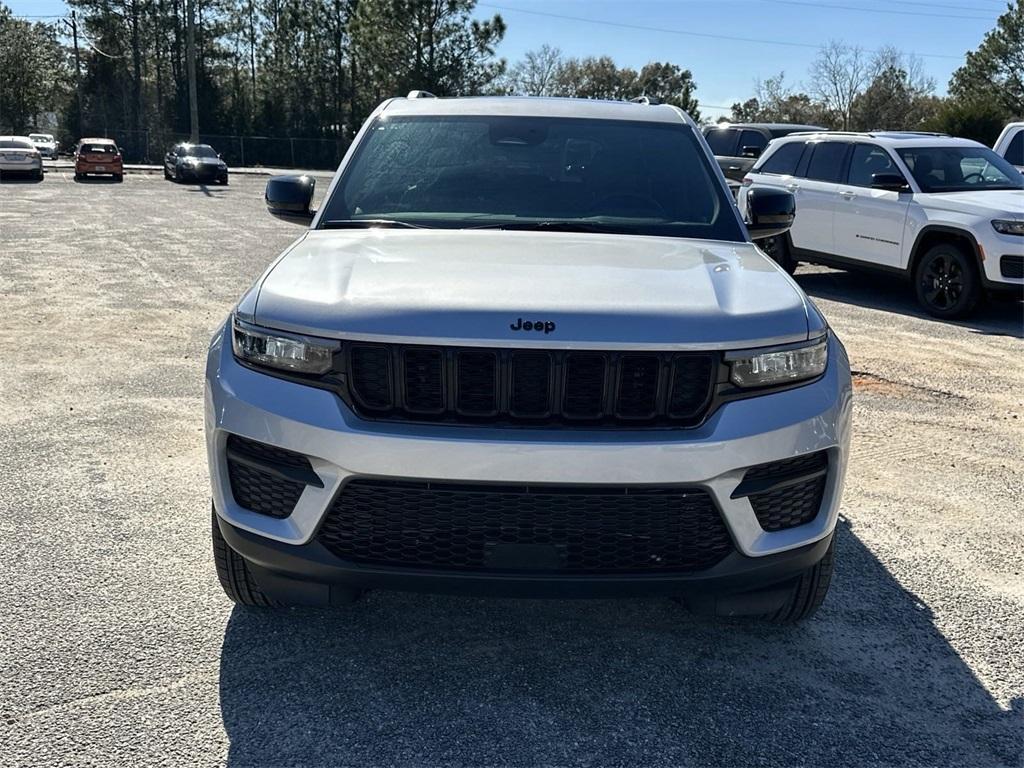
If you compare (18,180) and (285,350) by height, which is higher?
(285,350)

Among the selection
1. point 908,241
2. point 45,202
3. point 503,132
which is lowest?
point 45,202

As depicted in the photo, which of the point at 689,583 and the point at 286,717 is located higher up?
the point at 689,583

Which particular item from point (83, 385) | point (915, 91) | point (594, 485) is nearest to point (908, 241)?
point (83, 385)

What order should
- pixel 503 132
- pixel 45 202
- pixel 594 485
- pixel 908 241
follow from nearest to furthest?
pixel 594 485
pixel 503 132
pixel 908 241
pixel 45 202

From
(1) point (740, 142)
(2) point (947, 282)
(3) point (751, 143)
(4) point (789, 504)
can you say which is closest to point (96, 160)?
(1) point (740, 142)

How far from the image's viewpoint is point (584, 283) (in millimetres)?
3000

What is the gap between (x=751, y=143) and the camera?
53.6 feet

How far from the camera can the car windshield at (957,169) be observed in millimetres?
10438

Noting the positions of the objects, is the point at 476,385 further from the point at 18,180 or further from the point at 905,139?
the point at 18,180

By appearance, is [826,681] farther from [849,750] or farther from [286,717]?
[286,717]

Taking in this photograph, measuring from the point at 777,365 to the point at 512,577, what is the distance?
993 mm

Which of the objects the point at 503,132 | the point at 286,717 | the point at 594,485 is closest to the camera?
the point at 594,485

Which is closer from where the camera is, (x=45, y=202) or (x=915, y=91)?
(x=45, y=202)

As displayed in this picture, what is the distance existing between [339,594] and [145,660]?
732mm
